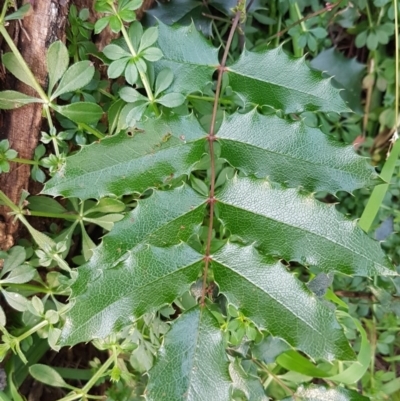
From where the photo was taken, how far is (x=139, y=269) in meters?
0.89

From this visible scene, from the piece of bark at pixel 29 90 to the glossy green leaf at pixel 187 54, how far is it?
8.8 inches

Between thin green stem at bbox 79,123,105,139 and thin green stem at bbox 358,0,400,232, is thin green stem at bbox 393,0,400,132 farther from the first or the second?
thin green stem at bbox 79,123,105,139

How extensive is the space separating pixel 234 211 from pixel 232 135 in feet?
0.53

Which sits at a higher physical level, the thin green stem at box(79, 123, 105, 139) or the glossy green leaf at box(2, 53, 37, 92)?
the glossy green leaf at box(2, 53, 37, 92)

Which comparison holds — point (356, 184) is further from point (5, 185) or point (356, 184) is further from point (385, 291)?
point (5, 185)

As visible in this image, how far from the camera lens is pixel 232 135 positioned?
988 millimetres

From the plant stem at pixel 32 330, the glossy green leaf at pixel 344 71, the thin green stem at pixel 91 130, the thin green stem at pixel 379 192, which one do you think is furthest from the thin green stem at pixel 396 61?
the plant stem at pixel 32 330

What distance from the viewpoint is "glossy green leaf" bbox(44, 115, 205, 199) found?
948 mm

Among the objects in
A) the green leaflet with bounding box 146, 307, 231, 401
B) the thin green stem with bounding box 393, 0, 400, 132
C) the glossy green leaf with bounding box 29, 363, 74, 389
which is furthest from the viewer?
the thin green stem with bounding box 393, 0, 400, 132

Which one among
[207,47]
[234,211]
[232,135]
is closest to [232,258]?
[234,211]

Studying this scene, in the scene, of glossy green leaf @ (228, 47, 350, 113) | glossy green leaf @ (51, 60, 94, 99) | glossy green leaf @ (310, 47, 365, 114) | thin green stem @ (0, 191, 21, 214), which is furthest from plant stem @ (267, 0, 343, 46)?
thin green stem @ (0, 191, 21, 214)

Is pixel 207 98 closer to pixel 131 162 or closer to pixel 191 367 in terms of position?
pixel 131 162

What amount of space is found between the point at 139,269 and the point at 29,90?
0.49 m

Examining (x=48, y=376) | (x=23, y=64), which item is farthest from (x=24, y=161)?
(x=48, y=376)
